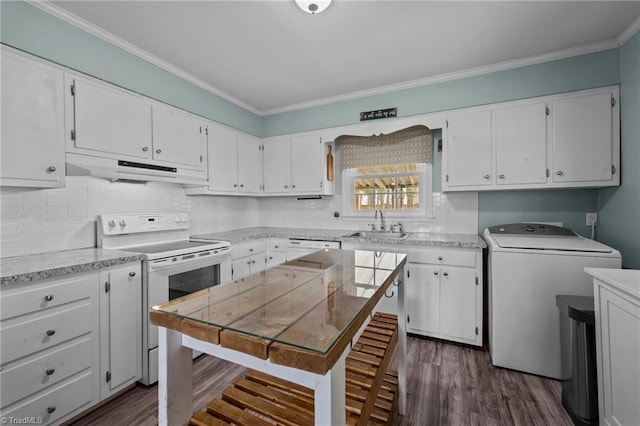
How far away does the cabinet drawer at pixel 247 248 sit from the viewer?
2865 millimetres

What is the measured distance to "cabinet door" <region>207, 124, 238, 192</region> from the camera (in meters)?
3.03

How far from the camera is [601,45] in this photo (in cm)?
225

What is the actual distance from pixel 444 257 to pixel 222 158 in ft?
8.55

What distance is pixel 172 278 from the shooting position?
7.08ft

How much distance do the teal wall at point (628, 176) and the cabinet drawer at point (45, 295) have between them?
364cm

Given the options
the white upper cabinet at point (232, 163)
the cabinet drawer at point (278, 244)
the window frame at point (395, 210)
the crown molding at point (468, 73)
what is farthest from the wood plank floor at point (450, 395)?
the crown molding at point (468, 73)

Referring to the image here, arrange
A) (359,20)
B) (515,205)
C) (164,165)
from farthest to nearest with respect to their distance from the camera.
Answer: (515,205)
(164,165)
(359,20)

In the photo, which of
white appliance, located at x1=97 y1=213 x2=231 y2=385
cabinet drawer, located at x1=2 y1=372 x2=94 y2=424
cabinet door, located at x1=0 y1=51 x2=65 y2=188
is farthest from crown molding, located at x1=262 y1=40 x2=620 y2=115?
cabinet drawer, located at x1=2 y1=372 x2=94 y2=424

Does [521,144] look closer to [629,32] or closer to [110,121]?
[629,32]

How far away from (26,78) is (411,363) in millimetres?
3388

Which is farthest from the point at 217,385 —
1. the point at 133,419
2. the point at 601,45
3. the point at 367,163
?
the point at 601,45

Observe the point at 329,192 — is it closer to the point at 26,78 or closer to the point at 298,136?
the point at 298,136

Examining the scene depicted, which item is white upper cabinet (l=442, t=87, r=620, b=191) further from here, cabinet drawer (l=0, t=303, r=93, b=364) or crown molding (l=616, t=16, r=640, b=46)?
cabinet drawer (l=0, t=303, r=93, b=364)

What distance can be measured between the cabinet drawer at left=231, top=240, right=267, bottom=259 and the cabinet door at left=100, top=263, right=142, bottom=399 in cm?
98
